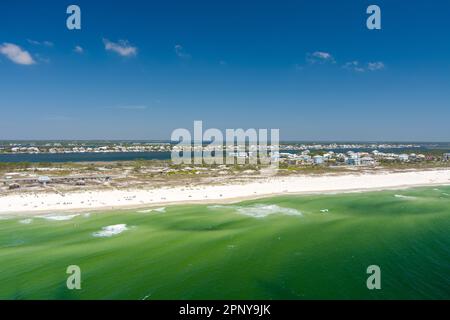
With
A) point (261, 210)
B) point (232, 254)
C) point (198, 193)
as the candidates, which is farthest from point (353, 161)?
point (232, 254)

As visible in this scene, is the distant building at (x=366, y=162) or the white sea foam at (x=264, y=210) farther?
the distant building at (x=366, y=162)

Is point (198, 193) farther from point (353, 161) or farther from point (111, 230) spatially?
point (353, 161)

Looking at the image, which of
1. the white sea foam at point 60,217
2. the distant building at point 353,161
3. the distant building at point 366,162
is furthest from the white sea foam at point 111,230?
the distant building at point 366,162

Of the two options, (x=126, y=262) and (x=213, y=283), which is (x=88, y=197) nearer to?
(x=126, y=262)

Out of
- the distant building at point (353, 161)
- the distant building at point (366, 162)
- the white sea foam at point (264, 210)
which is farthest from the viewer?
the distant building at point (366, 162)

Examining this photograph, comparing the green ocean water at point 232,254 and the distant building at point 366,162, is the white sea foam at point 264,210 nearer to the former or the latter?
the green ocean water at point 232,254

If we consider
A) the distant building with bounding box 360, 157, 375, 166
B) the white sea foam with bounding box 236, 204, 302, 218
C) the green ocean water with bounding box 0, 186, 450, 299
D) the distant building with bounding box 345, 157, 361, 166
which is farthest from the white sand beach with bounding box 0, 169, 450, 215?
the distant building with bounding box 360, 157, 375, 166

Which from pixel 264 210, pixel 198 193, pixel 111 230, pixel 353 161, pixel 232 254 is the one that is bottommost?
pixel 232 254
